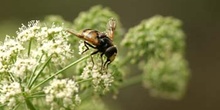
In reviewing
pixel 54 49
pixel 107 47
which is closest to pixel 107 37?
pixel 107 47

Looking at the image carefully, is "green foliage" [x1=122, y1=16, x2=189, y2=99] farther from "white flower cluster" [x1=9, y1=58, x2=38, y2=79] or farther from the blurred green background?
the blurred green background

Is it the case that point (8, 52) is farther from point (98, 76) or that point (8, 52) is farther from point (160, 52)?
point (160, 52)

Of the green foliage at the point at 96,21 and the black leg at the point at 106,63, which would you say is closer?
the black leg at the point at 106,63

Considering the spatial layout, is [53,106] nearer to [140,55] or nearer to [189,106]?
[140,55]

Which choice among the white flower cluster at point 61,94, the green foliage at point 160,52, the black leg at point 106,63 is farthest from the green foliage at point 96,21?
the white flower cluster at point 61,94

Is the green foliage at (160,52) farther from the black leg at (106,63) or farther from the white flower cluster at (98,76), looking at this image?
the white flower cluster at (98,76)

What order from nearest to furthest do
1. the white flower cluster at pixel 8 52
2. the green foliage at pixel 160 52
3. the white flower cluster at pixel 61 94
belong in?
the white flower cluster at pixel 61 94 → the white flower cluster at pixel 8 52 → the green foliage at pixel 160 52

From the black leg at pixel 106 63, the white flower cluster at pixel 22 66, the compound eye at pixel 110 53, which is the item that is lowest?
the white flower cluster at pixel 22 66

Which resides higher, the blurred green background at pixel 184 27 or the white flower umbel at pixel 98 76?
the blurred green background at pixel 184 27
